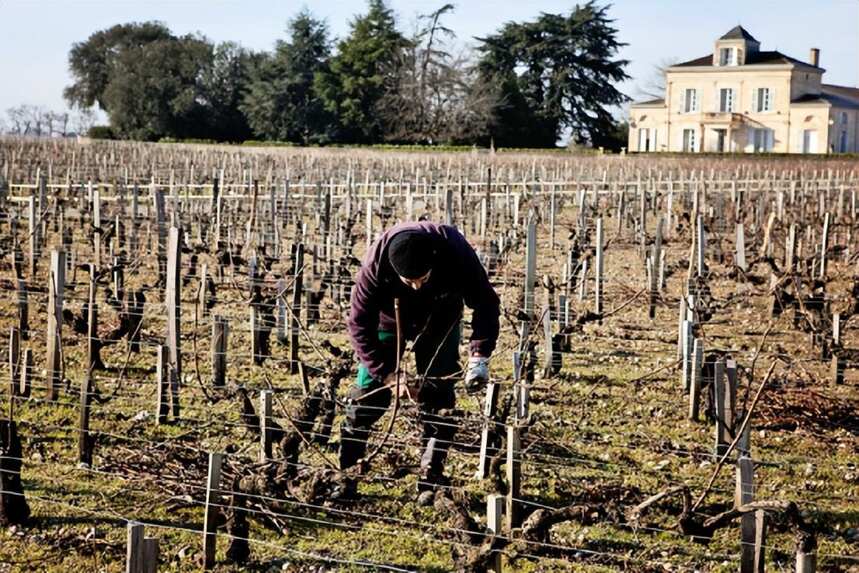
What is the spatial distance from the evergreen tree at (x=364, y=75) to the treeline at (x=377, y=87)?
0.06 m

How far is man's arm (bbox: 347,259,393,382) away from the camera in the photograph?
5.12 metres

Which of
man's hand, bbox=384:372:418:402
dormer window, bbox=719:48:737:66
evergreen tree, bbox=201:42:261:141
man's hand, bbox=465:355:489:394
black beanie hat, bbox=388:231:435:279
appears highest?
dormer window, bbox=719:48:737:66

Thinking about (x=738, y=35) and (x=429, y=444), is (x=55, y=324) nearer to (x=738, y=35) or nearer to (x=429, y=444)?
(x=429, y=444)

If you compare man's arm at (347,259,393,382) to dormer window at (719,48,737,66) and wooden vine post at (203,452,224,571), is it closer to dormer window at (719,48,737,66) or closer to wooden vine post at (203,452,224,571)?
wooden vine post at (203,452,224,571)

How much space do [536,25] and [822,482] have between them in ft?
177

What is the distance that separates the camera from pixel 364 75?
5556 centimetres

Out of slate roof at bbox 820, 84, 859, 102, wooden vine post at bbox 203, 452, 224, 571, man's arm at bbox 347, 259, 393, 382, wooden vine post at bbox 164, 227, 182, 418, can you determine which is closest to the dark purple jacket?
man's arm at bbox 347, 259, 393, 382

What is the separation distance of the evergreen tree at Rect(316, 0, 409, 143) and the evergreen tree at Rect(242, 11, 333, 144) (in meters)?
0.80

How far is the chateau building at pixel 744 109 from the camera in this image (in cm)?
5916

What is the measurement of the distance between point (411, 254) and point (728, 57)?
6160 centimetres

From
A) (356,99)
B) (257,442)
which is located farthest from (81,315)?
(356,99)

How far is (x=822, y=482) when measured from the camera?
605 cm

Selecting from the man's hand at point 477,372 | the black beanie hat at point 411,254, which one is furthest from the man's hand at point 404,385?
the black beanie hat at point 411,254

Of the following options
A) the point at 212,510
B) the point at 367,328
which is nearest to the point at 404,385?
the point at 367,328
